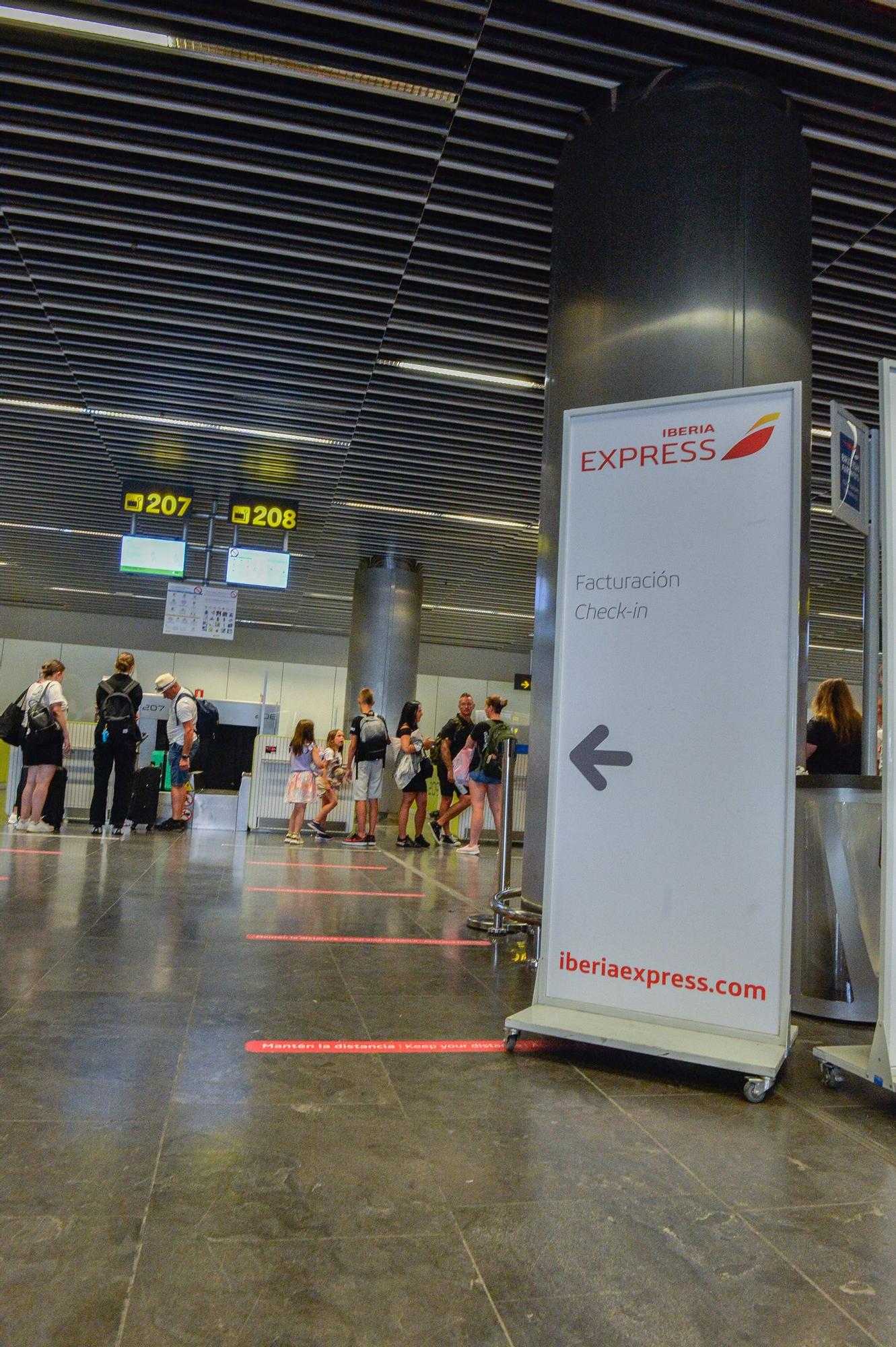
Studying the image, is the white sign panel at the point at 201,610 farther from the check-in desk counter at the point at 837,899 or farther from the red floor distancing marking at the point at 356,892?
the check-in desk counter at the point at 837,899

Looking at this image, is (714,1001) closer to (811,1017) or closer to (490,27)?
(811,1017)

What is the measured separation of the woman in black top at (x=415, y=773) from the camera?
10586 mm

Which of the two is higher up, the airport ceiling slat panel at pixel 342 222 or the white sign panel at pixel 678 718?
the airport ceiling slat panel at pixel 342 222

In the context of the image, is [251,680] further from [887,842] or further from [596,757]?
[887,842]

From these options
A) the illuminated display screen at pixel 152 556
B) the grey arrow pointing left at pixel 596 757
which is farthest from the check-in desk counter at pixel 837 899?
the illuminated display screen at pixel 152 556

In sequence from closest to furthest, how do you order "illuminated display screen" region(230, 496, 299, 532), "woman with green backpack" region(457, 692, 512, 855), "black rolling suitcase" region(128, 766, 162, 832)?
1. "woman with green backpack" region(457, 692, 512, 855)
2. "black rolling suitcase" region(128, 766, 162, 832)
3. "illuminated display screen" region(230, 496, 299, 532)

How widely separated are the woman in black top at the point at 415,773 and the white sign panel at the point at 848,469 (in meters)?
7.29

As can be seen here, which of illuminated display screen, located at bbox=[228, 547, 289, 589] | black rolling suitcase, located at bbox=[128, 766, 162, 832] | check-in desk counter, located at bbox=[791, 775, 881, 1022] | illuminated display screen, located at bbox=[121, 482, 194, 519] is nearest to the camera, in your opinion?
check-in desk counter, located at bbox=[791, 775, 881, 1022]

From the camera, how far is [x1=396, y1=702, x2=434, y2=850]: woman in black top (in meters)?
10.6

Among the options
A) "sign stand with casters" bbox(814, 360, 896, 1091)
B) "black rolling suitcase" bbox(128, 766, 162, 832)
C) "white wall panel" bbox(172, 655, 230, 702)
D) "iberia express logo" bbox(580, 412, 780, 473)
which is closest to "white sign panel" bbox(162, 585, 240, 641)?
"black rolling suitcase" bbox(128, 766, 162, 832)

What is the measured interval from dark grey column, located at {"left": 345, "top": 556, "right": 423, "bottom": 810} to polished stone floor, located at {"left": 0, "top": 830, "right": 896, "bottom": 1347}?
11.4 metres

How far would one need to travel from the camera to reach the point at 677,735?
297 cm

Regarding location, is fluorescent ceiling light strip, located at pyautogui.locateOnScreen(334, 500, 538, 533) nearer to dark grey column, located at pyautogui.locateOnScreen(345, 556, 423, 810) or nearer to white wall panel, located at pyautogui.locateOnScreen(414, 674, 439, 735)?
dark grey column, located at pyautogui.locateOnScreen(345, 556, 423, 810)

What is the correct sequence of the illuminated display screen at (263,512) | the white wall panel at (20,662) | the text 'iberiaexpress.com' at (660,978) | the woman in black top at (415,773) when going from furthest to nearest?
the white wall panel at (20,662)
the illuminated display screen at (263,512)
the woman in black top at (415,773)
the text 'iberiaexpress.com' at (660,978)
